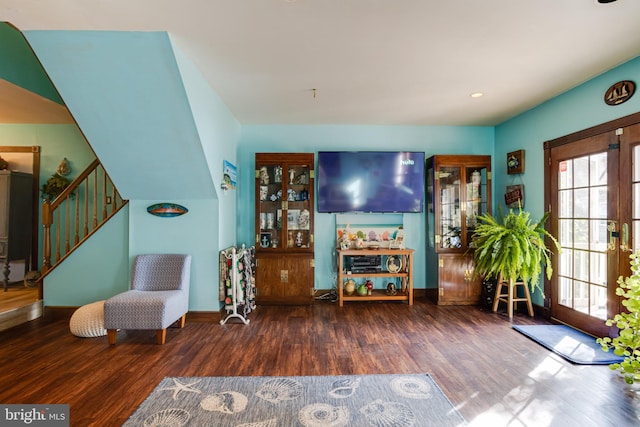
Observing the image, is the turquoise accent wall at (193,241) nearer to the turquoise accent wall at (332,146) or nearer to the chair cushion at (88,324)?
the chair cushion at (88,324)

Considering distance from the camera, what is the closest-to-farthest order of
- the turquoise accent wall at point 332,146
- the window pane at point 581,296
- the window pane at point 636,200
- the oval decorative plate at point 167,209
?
the window pane at point 636,200 < the window pane at point 581,296 < the oval decorative plate at point 167,209 < the turquoise accent wall at point 332,146

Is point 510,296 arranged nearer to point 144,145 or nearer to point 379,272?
point 379,272

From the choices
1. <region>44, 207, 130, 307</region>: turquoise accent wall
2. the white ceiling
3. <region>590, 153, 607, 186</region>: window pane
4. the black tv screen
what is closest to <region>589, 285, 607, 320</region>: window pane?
<region>590, 153, 607, 186</region>: window pane

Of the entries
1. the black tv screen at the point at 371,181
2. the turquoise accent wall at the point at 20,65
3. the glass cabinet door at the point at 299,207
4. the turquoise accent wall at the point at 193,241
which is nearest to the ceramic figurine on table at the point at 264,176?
the glass cabinet door at the point at 299,207

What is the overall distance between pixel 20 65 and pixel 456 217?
5.60m

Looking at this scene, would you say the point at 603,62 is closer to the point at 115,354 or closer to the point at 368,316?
the point at 368,316

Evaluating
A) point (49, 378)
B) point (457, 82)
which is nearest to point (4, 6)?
point (49, 378)

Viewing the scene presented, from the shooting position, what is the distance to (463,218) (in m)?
4.41

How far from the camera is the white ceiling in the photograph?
2105 millimetres

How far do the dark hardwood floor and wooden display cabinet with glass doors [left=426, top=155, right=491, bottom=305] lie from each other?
524 millimetres

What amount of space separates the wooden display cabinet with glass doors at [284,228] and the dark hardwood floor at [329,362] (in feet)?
1.65

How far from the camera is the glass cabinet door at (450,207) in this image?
14.5 feet

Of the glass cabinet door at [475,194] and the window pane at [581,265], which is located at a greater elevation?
the glass cabinet door at [475,194]

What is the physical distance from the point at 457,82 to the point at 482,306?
296cm
